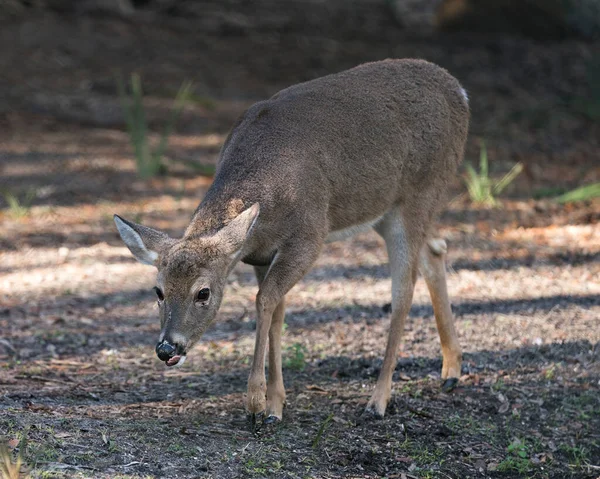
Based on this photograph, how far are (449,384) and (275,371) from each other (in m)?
1.27

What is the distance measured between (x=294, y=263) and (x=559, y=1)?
11034 millimetres

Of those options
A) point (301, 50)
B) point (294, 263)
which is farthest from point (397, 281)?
point (301, 50)

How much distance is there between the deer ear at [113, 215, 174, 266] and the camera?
206 inches

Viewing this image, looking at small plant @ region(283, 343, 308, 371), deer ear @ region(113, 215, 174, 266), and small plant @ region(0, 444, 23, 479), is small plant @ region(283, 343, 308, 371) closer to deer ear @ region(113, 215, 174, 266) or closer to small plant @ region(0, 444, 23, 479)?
deer ear @ region(113, 215, 174, 266)

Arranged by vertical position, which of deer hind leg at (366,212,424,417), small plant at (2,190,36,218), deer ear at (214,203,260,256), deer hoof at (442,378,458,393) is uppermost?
deer ear at (214,203,260,256)

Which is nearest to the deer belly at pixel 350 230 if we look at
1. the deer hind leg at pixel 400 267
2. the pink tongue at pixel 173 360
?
the deer hind leg at pixel 400 267

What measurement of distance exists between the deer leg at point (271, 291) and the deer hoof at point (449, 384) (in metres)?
1.40

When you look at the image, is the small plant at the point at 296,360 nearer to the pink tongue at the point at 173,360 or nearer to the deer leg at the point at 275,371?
the deer leg at the point at 275,371

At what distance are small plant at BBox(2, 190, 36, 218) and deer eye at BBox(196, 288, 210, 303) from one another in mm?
5415

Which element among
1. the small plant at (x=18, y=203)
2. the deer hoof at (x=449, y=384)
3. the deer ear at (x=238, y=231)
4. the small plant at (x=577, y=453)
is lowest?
the small plant at (x=18, y=203)

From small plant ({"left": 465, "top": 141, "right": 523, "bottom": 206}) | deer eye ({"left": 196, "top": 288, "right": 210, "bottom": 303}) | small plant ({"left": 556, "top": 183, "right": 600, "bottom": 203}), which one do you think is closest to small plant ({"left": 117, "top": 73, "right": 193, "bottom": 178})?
small plant ({"left": 465, "top": 141, "right": 523, "bottom": 206})

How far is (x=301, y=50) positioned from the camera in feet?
49.9

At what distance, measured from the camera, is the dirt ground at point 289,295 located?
546 centimetres

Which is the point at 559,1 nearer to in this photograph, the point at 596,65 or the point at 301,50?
the point at 596,65
